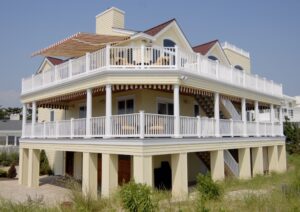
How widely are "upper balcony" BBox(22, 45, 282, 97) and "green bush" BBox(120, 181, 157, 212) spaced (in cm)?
700

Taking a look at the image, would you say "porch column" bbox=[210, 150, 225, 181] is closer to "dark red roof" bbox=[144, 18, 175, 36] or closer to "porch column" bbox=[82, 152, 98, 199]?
"porch column" bbox=[82, 152, 98, 199]

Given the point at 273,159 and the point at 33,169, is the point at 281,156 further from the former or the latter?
the point at 33,169

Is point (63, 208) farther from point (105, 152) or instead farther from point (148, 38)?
point (148, 38)

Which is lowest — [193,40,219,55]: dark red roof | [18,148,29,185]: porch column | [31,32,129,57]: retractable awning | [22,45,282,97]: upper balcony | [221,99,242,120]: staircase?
[18,148,29,185]: porch column

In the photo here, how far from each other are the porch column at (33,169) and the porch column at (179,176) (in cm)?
1124

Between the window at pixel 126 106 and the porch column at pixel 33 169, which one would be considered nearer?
the window at pixel 126 106

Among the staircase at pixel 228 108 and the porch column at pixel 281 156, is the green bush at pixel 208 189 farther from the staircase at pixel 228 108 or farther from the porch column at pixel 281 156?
the porch column at pixel 281 156

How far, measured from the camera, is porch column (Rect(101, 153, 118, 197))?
14328 mm

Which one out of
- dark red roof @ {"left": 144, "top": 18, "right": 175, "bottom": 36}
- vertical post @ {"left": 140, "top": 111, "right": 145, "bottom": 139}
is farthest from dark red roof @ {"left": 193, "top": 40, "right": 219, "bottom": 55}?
vertical post @ {"left": 140, "top": 111, "right": 145, "bottom": 139}

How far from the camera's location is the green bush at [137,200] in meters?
8.86

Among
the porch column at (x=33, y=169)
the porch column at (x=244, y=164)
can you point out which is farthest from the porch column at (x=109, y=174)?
the porch column at (x=33, y=169)

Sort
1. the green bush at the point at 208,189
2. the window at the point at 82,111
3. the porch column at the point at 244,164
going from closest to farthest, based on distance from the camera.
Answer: the green bush at the point at 208,189 < the porch column at the point at 244,164 < the window at the point at 82,111

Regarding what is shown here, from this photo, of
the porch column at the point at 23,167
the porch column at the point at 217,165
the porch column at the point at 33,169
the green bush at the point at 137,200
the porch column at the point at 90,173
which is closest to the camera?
the green bush at the point at 137,200

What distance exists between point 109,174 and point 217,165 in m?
6.30
